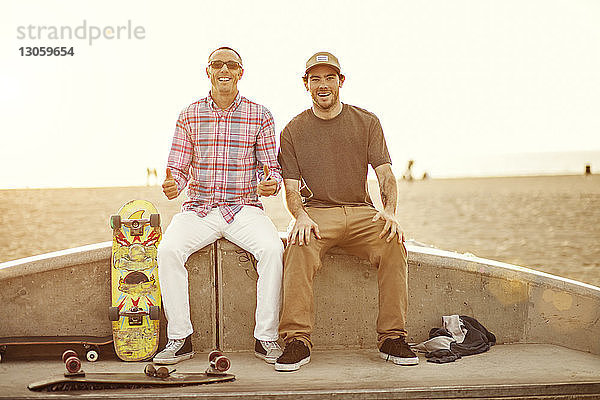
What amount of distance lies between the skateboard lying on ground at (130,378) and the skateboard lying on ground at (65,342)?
46 cm

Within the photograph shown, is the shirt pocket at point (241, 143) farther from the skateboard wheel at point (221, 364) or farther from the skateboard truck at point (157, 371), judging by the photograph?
the skateboard truck at point (157, 371)

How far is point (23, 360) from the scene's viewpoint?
544 cm

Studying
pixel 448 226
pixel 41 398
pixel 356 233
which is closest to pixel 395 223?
pixel 356 233

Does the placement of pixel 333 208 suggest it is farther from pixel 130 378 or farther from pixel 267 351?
pixel 130 378

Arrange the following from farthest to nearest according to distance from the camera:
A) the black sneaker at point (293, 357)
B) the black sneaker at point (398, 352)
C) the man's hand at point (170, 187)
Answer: the man's hand at point (170, 187), the black sneaker at point (398, 352), the black sneaker at point (293, 357)

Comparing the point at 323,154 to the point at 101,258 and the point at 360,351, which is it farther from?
the point at 101,258

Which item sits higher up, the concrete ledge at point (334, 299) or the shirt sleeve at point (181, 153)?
the shirt sleeve at point (181, 153)

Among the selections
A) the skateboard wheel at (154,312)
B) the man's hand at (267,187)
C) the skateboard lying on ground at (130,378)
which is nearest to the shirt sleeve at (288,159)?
the man's hand at (267,187)

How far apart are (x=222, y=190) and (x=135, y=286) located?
995mm

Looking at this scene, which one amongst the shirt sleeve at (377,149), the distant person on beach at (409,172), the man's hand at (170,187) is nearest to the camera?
the man's hand at (170,187)

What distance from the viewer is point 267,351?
17.6 feet

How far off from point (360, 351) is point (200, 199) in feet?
5.64

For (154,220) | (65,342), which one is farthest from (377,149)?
(65,342)

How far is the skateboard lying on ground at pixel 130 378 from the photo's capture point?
15.6 feet
